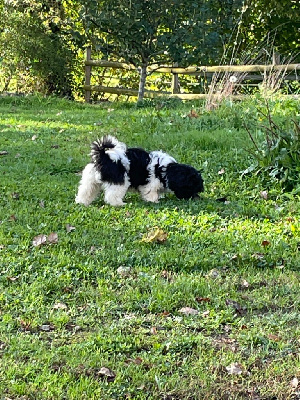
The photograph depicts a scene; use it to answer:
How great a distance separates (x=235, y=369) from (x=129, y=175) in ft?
12.2

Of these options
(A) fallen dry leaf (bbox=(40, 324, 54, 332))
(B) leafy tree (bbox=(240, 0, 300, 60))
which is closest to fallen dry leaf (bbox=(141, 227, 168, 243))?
(A) fallen dry leaf (bbox=(40, 324, 54, 332))

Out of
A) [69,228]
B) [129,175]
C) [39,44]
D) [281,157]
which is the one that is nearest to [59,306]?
[69,228]

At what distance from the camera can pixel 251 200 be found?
685 centimetres

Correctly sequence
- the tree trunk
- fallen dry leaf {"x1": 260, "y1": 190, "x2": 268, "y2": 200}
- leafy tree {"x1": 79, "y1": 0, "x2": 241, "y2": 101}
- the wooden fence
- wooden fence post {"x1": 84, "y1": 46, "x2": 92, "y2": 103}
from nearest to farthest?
fallen dry leaf {"x1": 260, "y1": 190, "x2": 268, "y2": 200}
leafy tree {"x1": 79, "y1": 0, "x2": 241, "y2": 101}
the tree trunk
the wooden fence
wooden fence post {"x1": 84, "y1": 46, "x2": 92, "y2": 103}

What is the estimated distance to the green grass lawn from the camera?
327 cm

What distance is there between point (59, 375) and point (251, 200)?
4101 mm

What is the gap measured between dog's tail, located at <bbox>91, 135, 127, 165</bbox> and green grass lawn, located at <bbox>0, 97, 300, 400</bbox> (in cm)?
57

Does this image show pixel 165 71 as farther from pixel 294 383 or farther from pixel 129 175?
pixel 294 383

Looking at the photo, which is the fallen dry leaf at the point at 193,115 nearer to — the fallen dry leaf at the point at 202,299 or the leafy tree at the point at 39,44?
the fallen dry leaf at the point at 202,299

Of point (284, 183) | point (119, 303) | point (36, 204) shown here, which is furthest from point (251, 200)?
point (119, 303)

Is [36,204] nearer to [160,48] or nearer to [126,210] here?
[126,210]

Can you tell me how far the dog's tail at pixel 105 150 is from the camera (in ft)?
21.1

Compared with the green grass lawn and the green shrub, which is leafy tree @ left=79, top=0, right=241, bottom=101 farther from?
the green shrub

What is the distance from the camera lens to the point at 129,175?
6.79 metres
